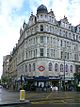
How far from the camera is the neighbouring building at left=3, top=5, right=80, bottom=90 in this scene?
71.3 metres

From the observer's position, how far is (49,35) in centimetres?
7350

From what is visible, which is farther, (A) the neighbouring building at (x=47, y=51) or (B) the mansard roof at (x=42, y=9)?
(B) the mansard roof at (x=42, y=9)

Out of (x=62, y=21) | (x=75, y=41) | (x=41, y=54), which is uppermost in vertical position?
(x=62, y=21)

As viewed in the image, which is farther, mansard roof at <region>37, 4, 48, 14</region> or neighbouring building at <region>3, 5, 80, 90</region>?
mansard roof at <region>37, 4, 48, 14</region>

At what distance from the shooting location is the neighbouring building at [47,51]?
71.3 meters

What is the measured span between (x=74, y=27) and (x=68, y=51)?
9977 millimetres

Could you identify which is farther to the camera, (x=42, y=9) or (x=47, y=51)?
(x=42, y=9)

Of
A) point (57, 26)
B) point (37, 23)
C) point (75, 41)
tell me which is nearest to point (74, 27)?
point (75, 41)

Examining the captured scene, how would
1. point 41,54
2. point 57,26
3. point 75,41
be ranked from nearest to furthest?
point 41,54 → point 57,26 → point 75,41

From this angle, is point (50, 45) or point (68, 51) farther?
point (68, 51)

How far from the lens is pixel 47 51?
72.4 meters

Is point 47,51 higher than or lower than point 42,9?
lower

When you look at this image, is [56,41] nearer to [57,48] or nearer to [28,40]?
[57,48]

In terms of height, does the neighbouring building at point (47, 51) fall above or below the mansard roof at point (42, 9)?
below
